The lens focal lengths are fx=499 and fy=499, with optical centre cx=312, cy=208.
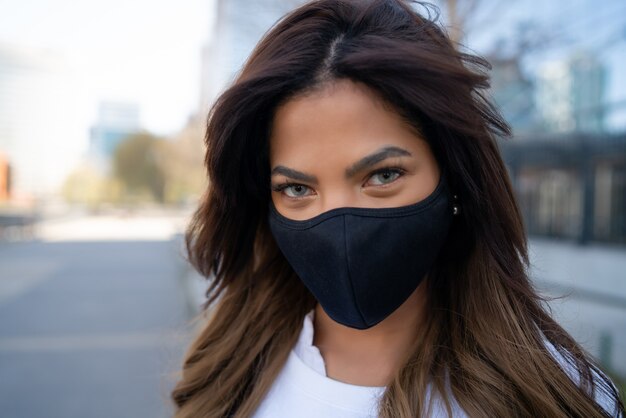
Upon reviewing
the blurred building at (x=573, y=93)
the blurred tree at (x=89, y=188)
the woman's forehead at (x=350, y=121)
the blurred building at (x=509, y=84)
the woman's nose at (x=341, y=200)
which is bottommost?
the blurred tree at (x=89, y=188)

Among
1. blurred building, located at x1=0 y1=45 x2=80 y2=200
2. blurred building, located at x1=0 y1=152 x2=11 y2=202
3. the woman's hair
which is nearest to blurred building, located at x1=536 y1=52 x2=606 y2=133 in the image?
the woman's hair

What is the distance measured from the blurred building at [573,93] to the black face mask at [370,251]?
14296 mm

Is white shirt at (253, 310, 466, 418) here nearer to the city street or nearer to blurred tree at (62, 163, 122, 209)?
the city street

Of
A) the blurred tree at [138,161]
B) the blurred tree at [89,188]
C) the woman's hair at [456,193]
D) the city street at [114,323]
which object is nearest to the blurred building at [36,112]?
the blurred tree at [89,188]

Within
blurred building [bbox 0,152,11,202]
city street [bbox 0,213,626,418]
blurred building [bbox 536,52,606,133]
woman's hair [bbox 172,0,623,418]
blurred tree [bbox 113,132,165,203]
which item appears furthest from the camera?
blurred tree [bbox 113,132,165,203]

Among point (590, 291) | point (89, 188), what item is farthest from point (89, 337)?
point (89, 188)

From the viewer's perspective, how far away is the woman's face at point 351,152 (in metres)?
1.02

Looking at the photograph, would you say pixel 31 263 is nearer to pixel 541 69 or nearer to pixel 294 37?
pixel 294 37

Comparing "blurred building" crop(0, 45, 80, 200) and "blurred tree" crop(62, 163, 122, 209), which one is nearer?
"blurred tree" crop(62, 163, 122, 209)

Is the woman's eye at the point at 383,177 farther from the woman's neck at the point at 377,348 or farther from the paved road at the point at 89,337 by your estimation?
the paved road at the point at 89,337

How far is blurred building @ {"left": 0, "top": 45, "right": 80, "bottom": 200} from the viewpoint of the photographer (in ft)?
303

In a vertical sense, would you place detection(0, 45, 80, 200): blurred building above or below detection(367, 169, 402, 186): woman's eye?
above

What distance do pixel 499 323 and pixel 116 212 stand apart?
4075 cm

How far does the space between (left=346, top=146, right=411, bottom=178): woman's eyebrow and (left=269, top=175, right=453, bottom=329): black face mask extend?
0.09 metres
